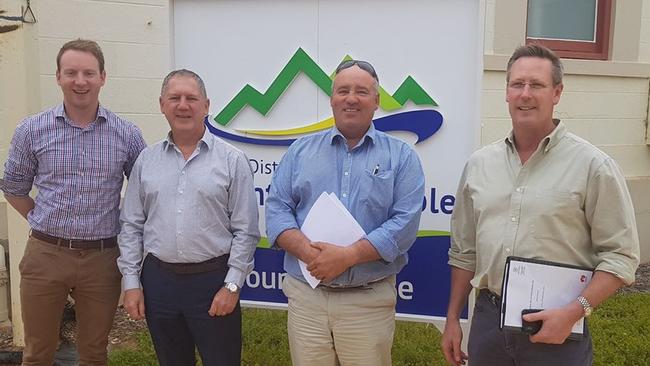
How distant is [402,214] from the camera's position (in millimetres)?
2516

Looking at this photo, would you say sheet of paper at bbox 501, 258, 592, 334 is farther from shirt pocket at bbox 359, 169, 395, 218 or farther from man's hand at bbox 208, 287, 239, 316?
man's hand at bbox 208, 287, 239, 316

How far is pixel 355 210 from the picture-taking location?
8.36ft

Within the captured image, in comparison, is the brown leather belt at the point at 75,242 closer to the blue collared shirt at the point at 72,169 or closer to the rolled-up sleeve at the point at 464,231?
the blue collared shirt at the point at 72,169

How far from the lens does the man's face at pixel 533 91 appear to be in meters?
2.09

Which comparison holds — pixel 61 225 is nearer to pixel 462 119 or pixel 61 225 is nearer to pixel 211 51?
pixel 211 51

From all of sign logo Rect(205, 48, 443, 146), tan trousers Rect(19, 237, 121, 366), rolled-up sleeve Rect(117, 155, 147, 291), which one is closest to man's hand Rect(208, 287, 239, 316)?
rolled-up sleeve Rect(117, 155, 147, 291)

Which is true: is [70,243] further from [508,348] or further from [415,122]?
[508,348]

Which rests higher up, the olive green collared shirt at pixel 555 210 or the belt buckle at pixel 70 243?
the olive green collared shirt at pixel 555 210

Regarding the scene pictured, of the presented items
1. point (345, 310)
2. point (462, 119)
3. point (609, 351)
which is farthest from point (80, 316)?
point (609, 351)

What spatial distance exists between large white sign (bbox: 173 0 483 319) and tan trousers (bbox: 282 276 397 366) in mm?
626

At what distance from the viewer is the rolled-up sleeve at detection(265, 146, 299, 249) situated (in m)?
2.58

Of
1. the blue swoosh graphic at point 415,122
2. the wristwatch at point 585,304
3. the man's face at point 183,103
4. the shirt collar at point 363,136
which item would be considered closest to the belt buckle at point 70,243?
the man's face at point 183,103

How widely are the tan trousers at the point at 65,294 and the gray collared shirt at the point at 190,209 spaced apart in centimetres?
27

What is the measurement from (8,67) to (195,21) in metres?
1.47
